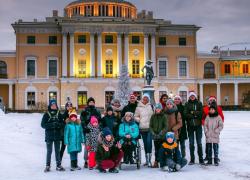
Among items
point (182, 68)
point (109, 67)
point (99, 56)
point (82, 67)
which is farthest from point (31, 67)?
point (182, 68)

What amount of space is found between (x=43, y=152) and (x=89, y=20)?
139 feet

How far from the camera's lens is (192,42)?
58875mm

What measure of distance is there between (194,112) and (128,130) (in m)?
1.83

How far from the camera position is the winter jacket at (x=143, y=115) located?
12.0 m

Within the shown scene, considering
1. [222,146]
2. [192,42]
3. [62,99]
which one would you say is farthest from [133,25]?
[222,146]

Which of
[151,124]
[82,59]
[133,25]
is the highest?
[133,25]

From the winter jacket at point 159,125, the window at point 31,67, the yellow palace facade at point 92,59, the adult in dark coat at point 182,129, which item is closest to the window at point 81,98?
the yellow palace facade at point 92,59

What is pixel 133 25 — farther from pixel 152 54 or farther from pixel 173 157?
pixel 173 157

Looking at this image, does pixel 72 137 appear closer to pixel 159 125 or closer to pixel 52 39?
pixel 159 125

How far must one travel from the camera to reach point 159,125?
11383 mm

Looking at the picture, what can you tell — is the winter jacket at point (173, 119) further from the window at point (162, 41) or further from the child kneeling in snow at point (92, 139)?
the window at point (162, 41)

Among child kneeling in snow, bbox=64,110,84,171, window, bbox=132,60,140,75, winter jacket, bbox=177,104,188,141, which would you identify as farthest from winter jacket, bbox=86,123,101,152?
window, bbox=132,60,140,75

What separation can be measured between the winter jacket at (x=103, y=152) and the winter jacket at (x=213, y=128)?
2464mm

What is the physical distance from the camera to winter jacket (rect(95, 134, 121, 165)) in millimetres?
10938
